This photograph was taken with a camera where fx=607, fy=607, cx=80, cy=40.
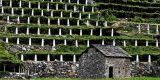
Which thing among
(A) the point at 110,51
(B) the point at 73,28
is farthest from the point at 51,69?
(B) the point at 73,28

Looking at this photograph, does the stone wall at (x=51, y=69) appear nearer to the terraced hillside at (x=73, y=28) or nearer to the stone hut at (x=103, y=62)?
the terraced hillside at (x=73, y=28)

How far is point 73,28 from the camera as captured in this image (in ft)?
318

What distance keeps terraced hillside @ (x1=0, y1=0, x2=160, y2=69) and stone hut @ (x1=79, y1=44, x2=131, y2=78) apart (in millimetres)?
4330

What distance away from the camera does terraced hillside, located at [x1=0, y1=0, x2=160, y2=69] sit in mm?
89188

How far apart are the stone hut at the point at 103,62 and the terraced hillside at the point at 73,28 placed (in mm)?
4330

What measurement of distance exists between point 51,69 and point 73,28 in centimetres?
1356

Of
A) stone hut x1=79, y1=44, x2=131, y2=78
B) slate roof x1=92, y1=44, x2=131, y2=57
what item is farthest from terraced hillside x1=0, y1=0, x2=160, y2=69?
slate roof x1=92, y1=44, x2=131, y2=57

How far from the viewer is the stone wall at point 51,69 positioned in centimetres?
8388

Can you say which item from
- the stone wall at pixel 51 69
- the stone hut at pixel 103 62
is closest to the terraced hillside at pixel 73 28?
the stone wall at pixel 51 69

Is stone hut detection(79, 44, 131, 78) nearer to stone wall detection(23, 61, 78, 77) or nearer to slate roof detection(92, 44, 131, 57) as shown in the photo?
slate roof detection(92, 44, 131, 57)

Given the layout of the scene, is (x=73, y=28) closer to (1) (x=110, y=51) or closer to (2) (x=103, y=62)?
(1) (x=110, y=51)

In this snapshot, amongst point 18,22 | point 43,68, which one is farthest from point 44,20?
point 43,68

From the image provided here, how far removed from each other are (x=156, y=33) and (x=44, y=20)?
19359 millimetres

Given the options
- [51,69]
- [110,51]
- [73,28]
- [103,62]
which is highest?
[73,28]
